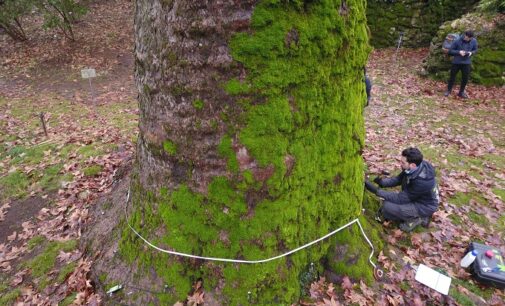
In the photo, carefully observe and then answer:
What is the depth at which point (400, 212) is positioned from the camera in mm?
4156

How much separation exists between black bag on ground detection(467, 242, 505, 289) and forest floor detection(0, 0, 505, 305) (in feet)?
0.32

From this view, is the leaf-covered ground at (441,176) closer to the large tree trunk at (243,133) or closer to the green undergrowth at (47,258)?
the large tree trunk at (243,133)

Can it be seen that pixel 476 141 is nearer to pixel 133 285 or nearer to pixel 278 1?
pixel 278 1

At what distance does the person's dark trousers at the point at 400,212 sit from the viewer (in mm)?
4145

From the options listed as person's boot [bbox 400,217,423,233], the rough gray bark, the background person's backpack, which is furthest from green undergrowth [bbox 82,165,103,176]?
the background person's backpack

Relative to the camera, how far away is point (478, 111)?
8836 millimetres

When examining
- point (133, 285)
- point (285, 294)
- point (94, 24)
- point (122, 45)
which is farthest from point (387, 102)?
point (94, 24)

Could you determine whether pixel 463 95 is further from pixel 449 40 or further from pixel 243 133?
pixel 243 133

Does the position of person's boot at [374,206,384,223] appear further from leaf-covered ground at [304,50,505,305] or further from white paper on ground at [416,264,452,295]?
white paper on ground at [416,264,452,295]

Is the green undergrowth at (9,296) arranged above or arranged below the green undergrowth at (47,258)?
below

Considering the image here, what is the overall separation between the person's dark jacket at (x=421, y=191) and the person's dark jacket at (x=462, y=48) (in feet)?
23.4

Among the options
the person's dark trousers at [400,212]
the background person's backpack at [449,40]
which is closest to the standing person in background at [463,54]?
the background person's backpack at [449,40]

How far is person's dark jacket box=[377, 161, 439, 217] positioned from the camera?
408cm

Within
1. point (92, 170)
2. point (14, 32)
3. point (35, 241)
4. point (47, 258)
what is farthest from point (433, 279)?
point (14, 32)
